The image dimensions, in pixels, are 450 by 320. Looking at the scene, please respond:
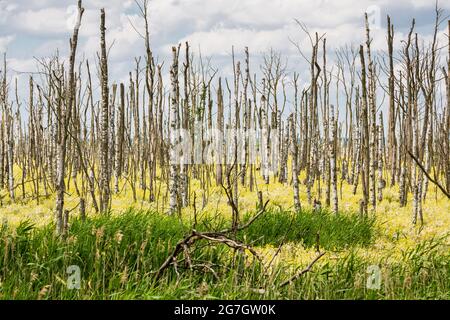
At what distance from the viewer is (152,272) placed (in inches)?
212

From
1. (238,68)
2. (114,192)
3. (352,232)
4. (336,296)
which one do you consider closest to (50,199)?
(114,192)

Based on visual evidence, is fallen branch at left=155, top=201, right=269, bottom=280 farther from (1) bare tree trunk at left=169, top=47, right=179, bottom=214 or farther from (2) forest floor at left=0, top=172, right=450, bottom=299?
(1) bare tree trunk at left=169, top=47, right=179, bottom=214

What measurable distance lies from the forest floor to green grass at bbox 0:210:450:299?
0.01 meters

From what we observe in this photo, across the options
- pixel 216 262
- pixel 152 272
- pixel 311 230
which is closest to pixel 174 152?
pixel 311 230

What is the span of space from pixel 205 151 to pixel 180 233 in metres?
17.5

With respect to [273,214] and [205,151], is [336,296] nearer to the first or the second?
[273,214]

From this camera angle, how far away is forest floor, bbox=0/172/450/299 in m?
5.05

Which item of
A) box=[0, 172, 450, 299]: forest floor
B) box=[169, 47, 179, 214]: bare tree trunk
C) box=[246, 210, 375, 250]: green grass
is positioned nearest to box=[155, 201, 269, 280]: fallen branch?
box=[0, 172, 450, 299]: forest floor

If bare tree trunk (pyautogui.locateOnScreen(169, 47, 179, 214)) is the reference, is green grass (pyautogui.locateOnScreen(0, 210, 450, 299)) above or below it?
below

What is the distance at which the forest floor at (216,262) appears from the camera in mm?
5047

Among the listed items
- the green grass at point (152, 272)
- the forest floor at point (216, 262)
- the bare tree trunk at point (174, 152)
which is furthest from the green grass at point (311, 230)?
the bare tree trunk at point (174, 152)

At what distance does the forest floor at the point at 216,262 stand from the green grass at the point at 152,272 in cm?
1

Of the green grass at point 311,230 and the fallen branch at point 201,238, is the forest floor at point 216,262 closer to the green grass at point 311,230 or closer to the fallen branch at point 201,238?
the green grass at point 311,230

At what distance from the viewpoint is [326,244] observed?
10.1 meters
